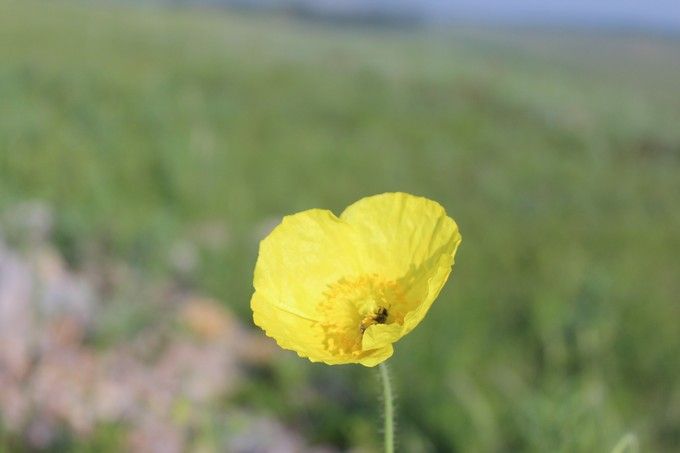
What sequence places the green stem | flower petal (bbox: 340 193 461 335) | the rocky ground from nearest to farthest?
the green stem
flower petal (bbox: 340 193 461 335)
the rocky ground

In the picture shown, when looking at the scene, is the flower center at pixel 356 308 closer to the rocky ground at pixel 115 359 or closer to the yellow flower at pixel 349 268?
the yellow flower at pixel 349 268

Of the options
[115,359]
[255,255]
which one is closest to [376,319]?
[115,359]

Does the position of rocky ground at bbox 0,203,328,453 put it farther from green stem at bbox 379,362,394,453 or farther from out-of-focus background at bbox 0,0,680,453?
green stem at bbox 379,362,394,453

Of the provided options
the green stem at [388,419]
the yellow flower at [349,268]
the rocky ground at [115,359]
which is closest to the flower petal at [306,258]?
the yellow flower at [349,268]

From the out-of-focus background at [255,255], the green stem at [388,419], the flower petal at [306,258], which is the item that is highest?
the flower petal at [306,258]

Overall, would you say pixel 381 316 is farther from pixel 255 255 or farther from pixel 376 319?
pixel 255 255

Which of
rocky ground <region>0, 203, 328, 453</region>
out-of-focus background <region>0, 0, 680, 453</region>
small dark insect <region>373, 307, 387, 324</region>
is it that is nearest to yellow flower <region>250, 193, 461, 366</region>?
small dark insect <region>373, 307, 387, 324</region>
